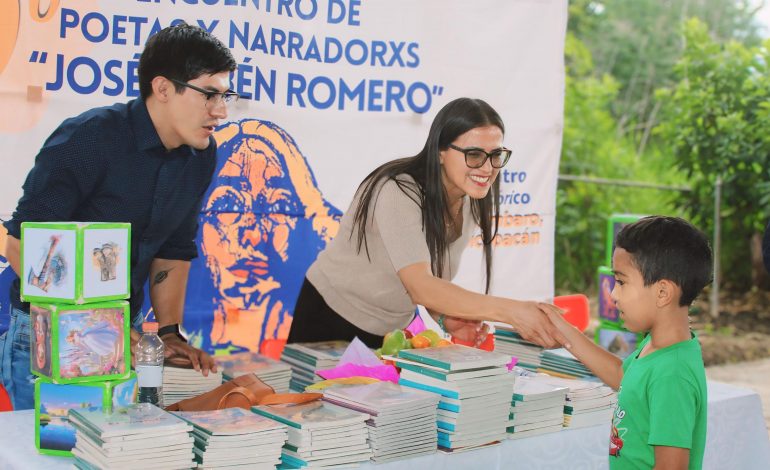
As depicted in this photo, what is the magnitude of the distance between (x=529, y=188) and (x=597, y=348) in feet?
7.95

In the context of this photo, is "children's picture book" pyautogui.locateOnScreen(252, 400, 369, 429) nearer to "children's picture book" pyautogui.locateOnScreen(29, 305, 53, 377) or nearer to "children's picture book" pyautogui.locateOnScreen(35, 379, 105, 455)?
"children's picture book" pyautogui.locateOnScreen(35, 379, 105, 455)

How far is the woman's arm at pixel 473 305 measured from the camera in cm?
244

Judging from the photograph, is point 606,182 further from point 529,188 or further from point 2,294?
→ point 2,294

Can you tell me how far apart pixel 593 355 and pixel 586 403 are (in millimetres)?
189

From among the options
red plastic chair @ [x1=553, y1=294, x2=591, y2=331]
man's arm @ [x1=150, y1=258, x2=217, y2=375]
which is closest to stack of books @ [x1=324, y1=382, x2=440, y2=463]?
man's arm @ [x1=150, y1=258, x2=217, y2=375]

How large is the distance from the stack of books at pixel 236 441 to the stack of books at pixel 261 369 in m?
0.52

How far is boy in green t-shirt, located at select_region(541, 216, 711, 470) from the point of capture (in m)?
1.79

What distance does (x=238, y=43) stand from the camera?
3637mm

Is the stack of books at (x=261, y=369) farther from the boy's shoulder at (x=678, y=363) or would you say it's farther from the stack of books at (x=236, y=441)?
the boy's shoulder at (x=678, y=363)

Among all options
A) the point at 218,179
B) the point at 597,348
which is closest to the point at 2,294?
the point at 218,179

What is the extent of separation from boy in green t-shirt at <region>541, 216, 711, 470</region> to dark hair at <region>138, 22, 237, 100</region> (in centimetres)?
123

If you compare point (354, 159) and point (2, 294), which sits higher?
point (354, 159)

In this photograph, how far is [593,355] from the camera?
229 cm

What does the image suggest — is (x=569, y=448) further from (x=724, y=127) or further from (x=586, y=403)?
(x=724, y=127)
